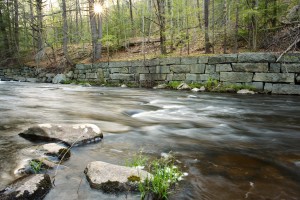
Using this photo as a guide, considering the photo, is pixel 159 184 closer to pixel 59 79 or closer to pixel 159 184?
pixel 159 184

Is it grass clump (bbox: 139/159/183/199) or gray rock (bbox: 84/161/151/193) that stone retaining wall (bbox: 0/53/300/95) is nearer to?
grass clump (bbox: 139/159/183/199)

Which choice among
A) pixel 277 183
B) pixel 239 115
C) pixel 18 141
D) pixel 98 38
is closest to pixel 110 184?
pixel 277 183

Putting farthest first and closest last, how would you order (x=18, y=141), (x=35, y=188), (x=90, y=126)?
(x=90, y=126)
(x=18, y=141)
(x=35, y=188)

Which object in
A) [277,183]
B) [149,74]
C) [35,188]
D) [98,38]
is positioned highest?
[98,38]

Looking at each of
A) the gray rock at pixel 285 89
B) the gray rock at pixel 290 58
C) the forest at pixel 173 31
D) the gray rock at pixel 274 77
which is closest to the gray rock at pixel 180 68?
the forest at pixel 173 31

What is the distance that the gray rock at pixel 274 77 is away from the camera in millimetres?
8952

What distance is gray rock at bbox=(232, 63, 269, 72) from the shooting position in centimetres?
944

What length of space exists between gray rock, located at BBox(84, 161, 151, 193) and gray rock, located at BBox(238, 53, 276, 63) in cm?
848

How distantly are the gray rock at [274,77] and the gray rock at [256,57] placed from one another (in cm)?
51

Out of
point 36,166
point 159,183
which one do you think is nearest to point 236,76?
point 159,183

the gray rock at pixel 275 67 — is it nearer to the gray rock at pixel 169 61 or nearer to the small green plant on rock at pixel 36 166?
the gray rock at pixel 169 61

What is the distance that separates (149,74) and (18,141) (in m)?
10.4

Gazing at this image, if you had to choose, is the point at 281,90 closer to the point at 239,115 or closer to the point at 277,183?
the point at 239,115

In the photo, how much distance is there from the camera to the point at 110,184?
7.00 ft
